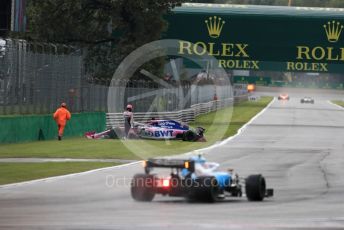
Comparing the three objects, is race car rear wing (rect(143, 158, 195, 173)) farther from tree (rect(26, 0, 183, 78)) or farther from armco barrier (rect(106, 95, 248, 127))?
tree (rect(26, 0, 183, 78))

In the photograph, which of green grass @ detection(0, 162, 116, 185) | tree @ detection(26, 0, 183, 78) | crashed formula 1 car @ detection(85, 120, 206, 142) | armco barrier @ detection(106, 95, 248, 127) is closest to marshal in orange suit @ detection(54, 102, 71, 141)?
crashed formula 1 car @ detection(85, 120, 206, 142)

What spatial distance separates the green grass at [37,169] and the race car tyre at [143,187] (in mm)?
5020

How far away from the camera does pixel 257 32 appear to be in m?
67.8

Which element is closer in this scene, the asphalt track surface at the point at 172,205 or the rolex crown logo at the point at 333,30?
the asphalt track surface at the point at 172,205

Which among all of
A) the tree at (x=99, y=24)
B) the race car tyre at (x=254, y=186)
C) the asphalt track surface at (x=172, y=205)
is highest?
the tree at (x=99, y=24)

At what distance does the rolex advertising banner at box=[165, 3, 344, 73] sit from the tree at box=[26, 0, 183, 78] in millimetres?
3420

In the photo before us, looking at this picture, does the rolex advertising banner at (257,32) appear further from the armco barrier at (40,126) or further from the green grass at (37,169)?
the green grass at (37,169)

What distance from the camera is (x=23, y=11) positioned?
5156 centimetres

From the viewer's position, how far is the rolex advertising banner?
6619cm

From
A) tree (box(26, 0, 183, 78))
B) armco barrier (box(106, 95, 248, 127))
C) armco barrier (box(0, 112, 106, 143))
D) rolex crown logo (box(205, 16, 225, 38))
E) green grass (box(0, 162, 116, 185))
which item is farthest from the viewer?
rolex crown logo (box(205, 16, 225, 38))

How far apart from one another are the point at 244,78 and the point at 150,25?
3981 inches

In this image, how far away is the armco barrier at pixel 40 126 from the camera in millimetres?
34500

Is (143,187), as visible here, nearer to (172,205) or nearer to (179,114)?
(172,205)

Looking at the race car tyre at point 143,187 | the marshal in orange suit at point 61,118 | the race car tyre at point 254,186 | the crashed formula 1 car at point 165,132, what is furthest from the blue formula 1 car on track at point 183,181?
the crashed formula 1 car at point 165,132
